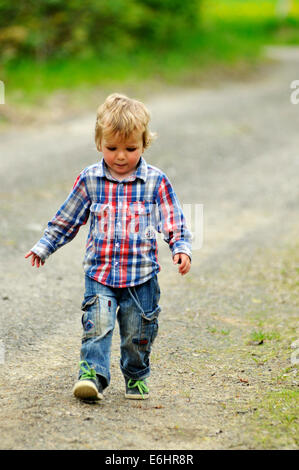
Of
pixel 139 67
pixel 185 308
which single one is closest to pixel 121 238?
pixel 185 308

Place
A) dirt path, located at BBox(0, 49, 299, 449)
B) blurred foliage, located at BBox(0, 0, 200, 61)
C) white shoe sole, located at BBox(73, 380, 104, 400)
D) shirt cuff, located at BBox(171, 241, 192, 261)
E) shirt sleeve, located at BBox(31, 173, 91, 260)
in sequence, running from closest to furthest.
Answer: dirt path, located at BBox(0, 49, 299, 449) < white shoe sole, located at BBox(73, 380, 104, 400) < shirt cuff, located at BBox(171, 241, 192, 261) < shirt sleeve, located at BBox(31, 173, 91, 260) < blurred foliage, located at BBox(0, 0, 200, 61)

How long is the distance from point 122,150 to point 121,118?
16 centimetres

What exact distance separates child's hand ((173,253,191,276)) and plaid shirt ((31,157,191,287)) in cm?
3

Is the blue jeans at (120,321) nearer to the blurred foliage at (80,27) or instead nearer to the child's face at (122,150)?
the child's face at (122,150)

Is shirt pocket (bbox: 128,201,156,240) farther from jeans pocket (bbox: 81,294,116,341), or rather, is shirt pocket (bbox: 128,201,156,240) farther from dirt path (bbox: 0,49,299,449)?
dirt path (bbox: 0,49,299,449)

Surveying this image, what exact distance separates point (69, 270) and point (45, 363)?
2.06m

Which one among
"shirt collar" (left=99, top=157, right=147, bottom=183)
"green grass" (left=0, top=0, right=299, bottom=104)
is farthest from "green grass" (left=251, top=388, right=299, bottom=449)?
"green grass" (left=0, top=0, right=299, bottom=104)

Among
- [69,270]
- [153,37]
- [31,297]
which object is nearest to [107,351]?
[31,297]

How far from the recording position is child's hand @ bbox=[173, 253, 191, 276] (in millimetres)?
3429

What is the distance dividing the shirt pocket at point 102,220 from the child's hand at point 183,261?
0.33 m

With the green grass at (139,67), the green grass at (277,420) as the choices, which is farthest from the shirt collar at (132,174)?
the green grass at (139,67)

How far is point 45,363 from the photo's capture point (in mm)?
4078

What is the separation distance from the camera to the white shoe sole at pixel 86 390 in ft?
11.0

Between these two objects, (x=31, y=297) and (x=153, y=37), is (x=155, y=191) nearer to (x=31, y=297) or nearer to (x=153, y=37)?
(x=31, y=297)
